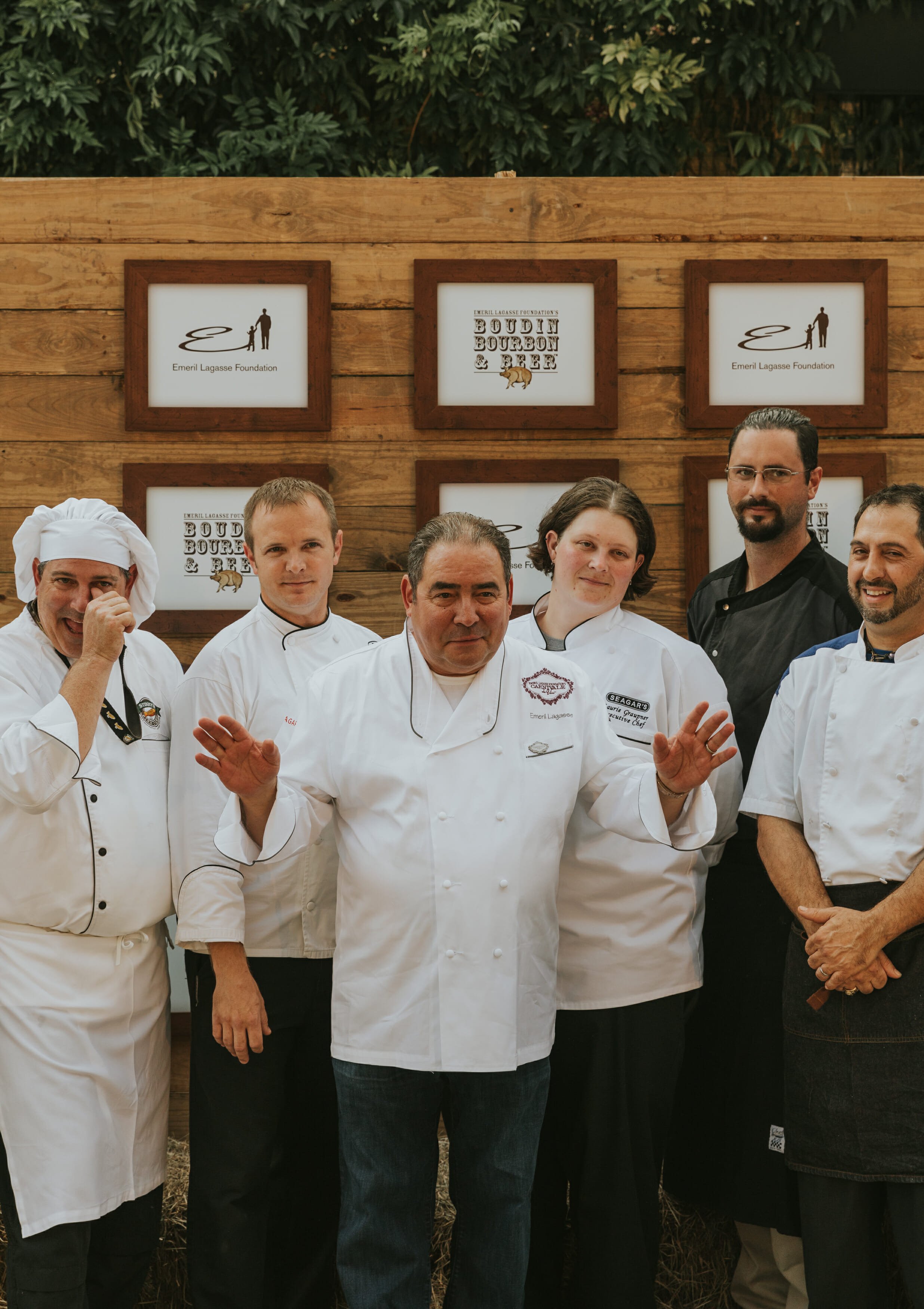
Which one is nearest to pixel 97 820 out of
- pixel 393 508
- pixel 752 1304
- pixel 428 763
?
pixel 428 763

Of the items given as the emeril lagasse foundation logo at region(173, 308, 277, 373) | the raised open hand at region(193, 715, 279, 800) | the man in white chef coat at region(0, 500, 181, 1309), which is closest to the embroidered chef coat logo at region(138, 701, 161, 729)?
the man in white chef coat at region(0, 500, 181, 1309)

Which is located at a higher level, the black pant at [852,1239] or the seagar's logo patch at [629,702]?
the seagar's logo patch at [629,702]

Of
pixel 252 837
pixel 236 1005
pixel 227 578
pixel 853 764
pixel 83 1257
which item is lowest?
pixel 83 1257

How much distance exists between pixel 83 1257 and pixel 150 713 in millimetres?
1045

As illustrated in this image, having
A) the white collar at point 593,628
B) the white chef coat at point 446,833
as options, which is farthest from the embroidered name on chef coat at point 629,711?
the white chef coat at point 446,833

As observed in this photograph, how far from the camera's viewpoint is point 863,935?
2.20 metres

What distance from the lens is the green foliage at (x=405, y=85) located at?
5.23 metres

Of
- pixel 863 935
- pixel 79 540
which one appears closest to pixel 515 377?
pixel 79 540

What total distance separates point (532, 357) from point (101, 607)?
1.60 meters

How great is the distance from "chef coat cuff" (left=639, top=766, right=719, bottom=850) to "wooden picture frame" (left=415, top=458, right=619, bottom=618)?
1.40m

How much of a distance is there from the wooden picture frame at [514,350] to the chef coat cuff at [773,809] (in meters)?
1.33

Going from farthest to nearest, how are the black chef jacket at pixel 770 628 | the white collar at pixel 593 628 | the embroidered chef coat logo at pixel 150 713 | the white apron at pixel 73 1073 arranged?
the black chef jacket at pixel 770 628 < the white collar at pixel 593 628 < the embroidered chef coat logo at pixel 150 713 < the white apron at pixel 73 1073

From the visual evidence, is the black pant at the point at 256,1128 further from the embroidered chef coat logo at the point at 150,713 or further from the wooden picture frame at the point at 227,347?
the wooden picture frame at the point at 227,347

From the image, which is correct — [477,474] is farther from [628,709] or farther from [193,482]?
[628,709]
